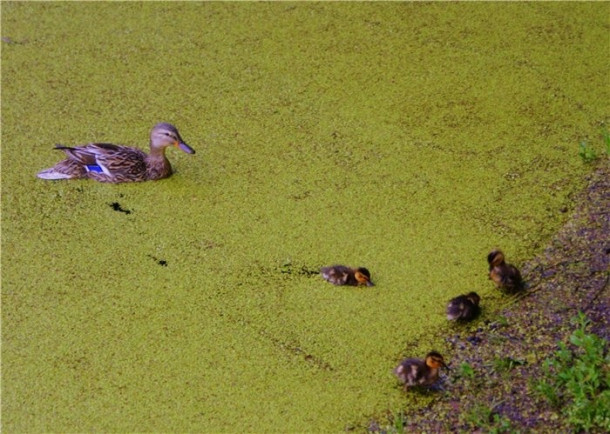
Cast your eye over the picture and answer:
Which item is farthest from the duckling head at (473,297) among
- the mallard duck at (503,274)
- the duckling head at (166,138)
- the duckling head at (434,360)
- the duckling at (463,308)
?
the duckling head at (166,138)

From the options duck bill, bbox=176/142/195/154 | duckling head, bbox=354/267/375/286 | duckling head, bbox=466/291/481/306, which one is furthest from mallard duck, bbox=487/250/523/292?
duck bill, bbox=176/142/195/154

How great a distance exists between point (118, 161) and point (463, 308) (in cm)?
162

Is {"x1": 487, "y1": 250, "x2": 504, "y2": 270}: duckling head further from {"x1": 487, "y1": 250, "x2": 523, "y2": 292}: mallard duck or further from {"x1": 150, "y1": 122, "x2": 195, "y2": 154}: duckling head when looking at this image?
{"x1": 150, "y1": 122, "x2": 195, "y2": 154}: duckling head

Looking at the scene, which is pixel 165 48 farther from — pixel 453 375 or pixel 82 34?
pixel 453 375

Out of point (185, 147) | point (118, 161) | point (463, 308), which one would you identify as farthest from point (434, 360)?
point (118, 161)

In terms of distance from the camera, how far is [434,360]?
300 centimetres

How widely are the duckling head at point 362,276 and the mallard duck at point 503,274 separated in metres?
0.44

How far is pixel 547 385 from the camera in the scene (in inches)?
116

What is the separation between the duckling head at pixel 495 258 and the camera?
3.38 meters

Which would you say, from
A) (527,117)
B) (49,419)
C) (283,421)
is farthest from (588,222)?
(49,419)

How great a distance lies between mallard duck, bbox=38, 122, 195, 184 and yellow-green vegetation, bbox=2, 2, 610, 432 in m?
0.05

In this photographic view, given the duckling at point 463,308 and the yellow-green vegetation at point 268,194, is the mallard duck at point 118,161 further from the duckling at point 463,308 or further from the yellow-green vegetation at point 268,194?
the duckling at point 463,308

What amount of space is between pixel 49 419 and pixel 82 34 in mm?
2640

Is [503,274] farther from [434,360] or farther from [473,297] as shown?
Result: [434,360]
